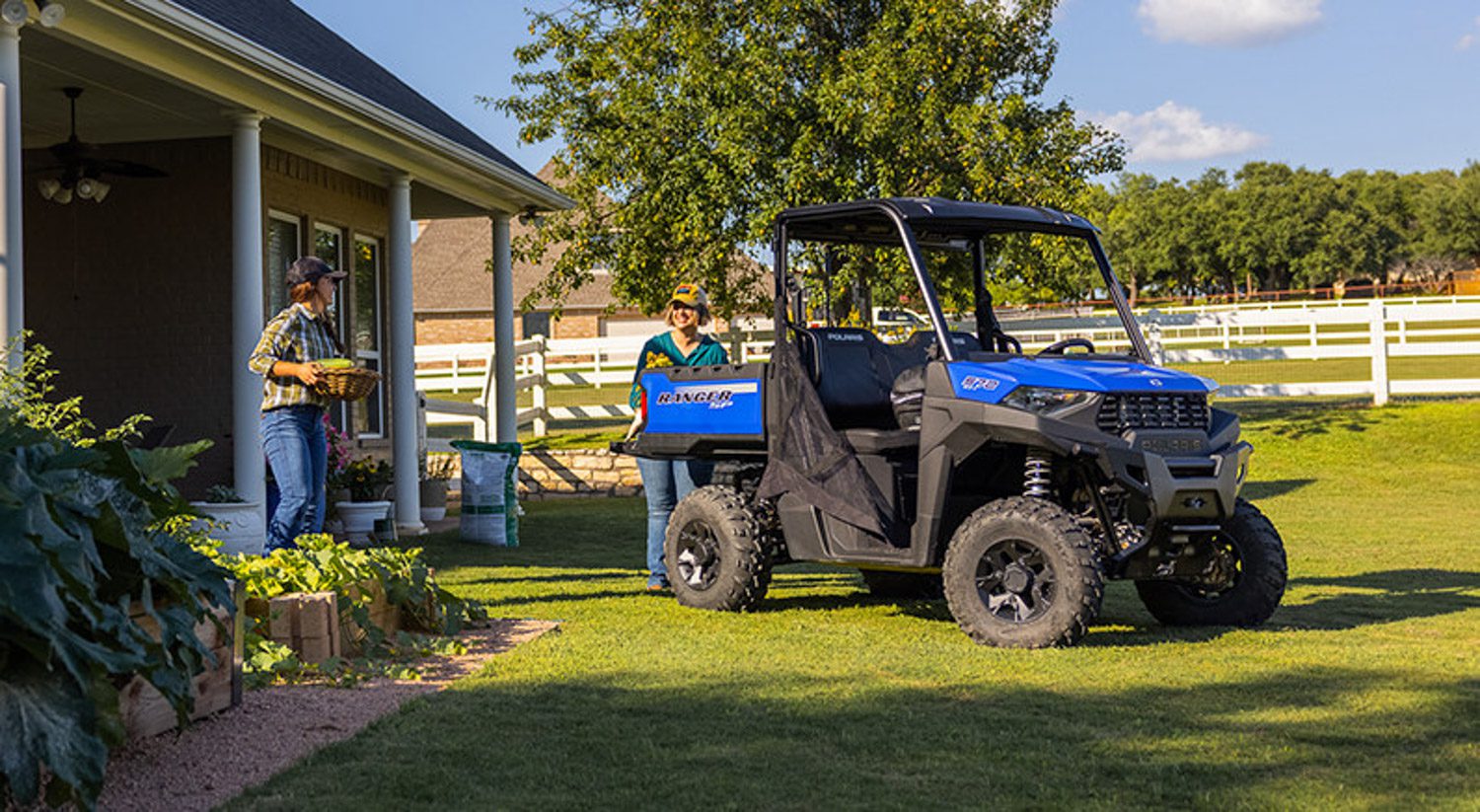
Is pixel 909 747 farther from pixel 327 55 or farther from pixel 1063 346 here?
pixel 327 55

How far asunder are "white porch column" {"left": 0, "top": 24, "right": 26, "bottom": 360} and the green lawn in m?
2.99

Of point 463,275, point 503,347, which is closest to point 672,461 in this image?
point 503,347

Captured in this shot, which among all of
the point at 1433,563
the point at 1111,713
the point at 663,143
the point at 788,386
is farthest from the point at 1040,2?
the point at 1111,713

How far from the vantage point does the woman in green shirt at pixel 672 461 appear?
9.37 metres

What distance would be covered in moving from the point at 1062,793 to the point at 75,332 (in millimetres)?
11219

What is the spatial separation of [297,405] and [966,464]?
3459 mm

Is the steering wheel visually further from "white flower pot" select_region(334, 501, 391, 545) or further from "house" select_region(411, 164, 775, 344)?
"house" select_region(411, 164, 775, 344)

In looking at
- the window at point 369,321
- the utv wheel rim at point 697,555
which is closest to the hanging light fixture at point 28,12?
the utv wheel rim at point 697,555

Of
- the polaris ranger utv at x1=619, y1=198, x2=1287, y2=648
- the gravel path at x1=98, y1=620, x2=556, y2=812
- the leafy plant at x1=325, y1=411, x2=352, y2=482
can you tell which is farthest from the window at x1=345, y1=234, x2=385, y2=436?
the gravel path at x1=98, y1=620, x2=556, y2=812

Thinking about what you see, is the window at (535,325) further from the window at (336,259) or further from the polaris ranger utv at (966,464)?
the polaris ranger utv at (966,464)

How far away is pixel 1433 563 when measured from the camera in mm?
10469

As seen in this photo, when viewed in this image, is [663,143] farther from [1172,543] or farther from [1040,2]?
[1172,543]

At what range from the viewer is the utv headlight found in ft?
→ 23.3

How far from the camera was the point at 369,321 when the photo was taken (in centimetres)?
1612
